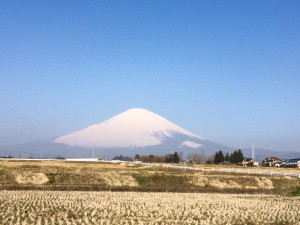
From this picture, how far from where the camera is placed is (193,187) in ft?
163

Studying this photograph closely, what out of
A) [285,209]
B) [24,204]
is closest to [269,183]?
[285,209]

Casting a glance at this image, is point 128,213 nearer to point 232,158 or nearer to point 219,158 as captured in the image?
point 232,158

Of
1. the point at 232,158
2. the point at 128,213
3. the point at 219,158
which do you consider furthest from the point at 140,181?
the point at 219,158

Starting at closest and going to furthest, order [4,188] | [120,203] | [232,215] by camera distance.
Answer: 1. [232,215]
2. [120,203]
3. [4,188]

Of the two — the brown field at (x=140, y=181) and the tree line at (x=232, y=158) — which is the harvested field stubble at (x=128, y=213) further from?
the tree line at (x=232, y=158)

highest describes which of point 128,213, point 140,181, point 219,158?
point 219,158

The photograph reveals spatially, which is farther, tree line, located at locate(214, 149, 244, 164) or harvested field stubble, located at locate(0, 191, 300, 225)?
tree line, located at locate(214, 149, 244, 164)

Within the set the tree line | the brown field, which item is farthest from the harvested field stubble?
the tree line

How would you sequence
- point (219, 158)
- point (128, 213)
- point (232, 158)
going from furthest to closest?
point (219, 158), point (232, 158), point (128, 213)

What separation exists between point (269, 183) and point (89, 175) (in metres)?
22.8

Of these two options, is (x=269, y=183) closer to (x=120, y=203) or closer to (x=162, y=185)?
(x=162, y=185)

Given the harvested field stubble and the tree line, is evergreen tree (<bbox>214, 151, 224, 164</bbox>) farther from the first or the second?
the harvested field stubble

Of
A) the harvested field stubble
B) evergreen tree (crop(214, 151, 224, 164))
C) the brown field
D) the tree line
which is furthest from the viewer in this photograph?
evergreen tree (crop(214, 151, 224, 164))

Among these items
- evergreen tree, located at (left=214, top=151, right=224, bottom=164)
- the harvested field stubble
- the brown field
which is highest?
evergreen tree, located at (left=214, top=151, right=224, bottom=164)
